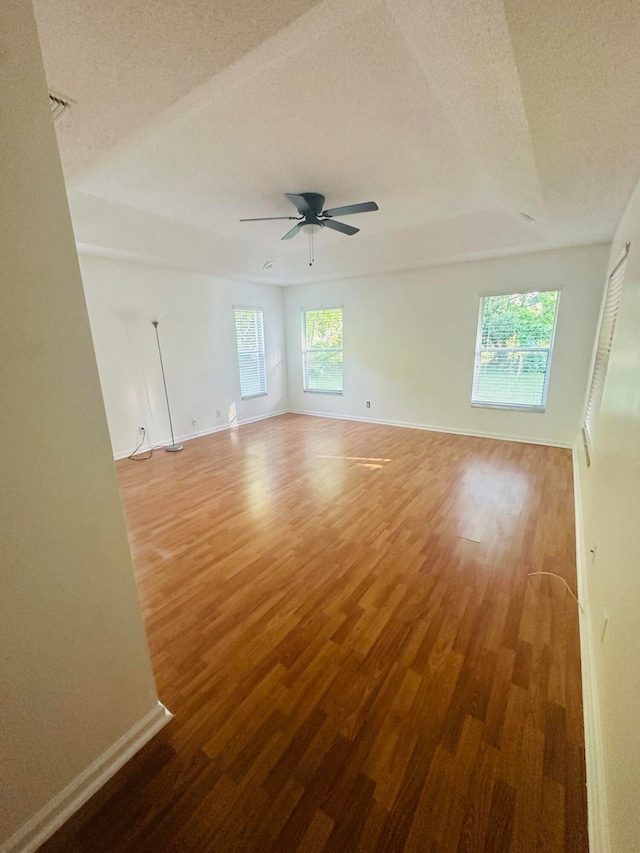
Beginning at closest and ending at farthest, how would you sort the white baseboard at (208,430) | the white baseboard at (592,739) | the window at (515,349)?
the white baseboard at (592,739), the window at (515,349), the white baseboard at (208,430)

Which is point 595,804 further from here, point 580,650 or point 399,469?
point 399,469

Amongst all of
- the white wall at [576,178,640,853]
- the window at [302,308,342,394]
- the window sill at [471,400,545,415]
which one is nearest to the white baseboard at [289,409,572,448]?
the window sill at [471,400,545,415]

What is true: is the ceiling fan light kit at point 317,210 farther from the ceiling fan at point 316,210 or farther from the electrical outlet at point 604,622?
the electrical outlet at point 604,622

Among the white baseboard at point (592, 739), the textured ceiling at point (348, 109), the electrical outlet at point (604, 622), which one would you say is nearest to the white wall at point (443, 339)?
the textured ceiling at point (348, 109)

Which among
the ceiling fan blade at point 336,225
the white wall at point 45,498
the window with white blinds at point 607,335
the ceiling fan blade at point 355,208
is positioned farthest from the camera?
the ceiling fan blade at point 336,225

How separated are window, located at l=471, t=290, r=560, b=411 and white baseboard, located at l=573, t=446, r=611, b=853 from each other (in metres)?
3.14

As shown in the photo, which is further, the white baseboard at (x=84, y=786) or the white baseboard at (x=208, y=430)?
→ the white baseboard at (x=208, y=430)

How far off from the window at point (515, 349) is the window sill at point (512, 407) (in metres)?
0.01

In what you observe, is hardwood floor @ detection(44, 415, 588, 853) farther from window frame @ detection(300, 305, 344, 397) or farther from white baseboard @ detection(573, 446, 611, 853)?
window frame @ detection(300, 305, 344, 397)

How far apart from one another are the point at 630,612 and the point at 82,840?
1839 millimetres

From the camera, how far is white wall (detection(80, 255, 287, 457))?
418cm

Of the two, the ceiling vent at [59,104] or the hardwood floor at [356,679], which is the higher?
the ceiling vent at [59,104]

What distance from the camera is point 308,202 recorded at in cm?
286

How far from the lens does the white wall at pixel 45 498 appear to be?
0.81m
